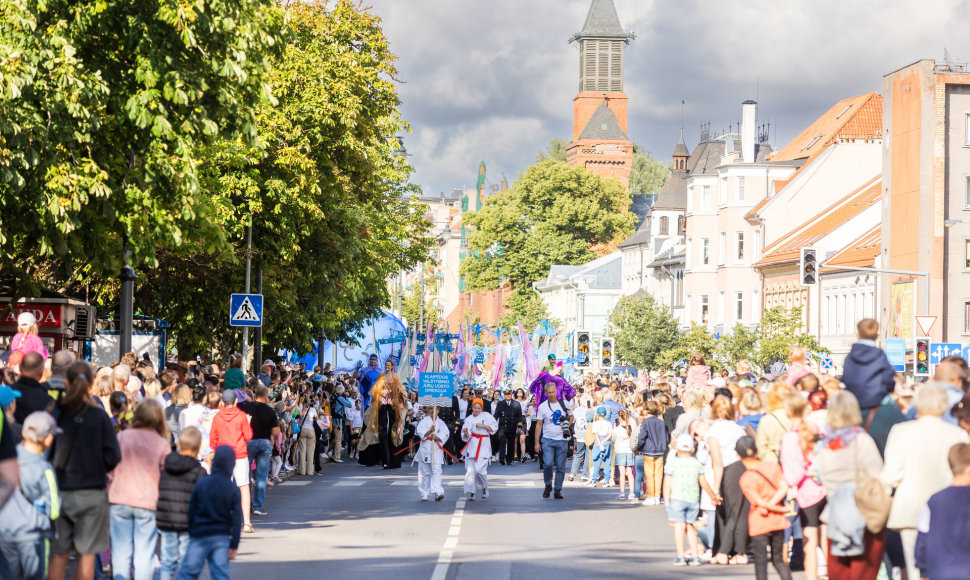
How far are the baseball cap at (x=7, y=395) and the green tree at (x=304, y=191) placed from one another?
17.1 meters

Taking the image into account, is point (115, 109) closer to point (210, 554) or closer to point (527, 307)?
point (210, 554)

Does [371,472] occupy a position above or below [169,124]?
below

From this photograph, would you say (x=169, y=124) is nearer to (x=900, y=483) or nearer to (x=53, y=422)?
(x=53, y=422)

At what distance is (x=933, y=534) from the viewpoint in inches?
362

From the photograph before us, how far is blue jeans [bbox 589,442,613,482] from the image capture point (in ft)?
91.3

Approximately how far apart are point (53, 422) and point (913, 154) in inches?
2179

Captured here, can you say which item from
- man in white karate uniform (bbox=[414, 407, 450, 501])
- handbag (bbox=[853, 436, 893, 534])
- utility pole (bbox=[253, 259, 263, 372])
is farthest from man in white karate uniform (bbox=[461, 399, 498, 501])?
utility pole (bbox=[253, 259, 263, 372])

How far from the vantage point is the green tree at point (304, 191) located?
106ft

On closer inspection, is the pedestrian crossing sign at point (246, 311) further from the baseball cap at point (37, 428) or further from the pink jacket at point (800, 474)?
the baseball cap at point (37, 428)

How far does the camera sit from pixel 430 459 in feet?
74.0

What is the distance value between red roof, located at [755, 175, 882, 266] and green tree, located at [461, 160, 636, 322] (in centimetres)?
2737

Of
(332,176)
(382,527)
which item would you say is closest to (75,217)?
(382,527)

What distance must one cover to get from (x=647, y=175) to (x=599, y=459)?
12417 centimetres

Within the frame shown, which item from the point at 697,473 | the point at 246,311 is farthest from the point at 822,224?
the point at 697,473
